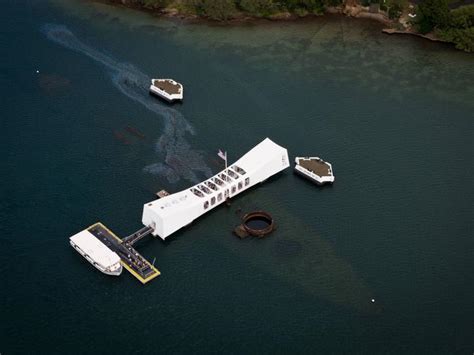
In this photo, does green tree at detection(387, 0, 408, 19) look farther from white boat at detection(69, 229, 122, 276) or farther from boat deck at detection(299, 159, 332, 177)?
white boat at detection(69, 229, 122, 276)

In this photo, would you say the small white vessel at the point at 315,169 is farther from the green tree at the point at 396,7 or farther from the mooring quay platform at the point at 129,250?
the green tree at the point at 396,7

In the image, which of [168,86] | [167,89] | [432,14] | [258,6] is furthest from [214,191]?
[432,14]

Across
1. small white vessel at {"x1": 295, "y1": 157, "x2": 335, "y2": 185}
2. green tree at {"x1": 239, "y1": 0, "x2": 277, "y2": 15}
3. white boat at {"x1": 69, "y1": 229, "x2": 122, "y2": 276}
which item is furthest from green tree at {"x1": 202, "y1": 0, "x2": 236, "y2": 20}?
white boat at {"x1": 69, "y1": 229, "x2": 122, "y2": 276}

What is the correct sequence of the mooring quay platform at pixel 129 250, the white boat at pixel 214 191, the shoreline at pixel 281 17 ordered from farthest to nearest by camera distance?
the shoreline at pixel 281 17
the white boat at pixel 214 191
the mooring quay platform at pixel 129 250

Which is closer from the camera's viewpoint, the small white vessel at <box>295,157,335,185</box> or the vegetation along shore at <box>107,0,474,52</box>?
the small white vessel at <box>295,157,335,185</box>

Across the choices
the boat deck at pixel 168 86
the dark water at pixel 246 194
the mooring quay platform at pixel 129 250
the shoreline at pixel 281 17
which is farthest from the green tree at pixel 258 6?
the mooring quay platform at pixel 129 250
